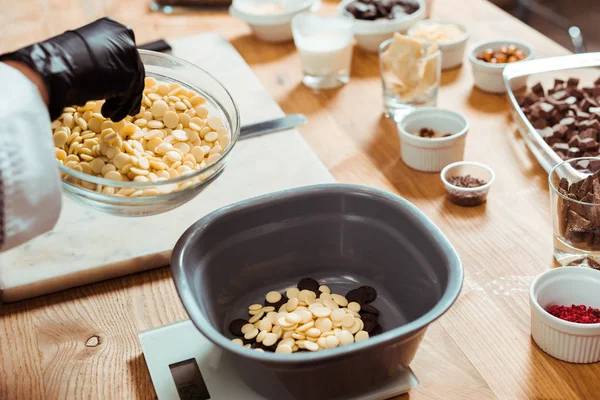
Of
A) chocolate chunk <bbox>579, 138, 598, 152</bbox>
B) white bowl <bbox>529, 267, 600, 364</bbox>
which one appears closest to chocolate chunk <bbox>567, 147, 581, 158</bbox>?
chocolate chunk <bbox>579, 138, 598, 152</bbox>

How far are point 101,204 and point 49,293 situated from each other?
0.27m

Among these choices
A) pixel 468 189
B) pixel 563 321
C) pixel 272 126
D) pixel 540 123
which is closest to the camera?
pixel 563 321

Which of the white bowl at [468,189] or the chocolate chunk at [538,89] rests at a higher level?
the chocolate chunk at [538,89]

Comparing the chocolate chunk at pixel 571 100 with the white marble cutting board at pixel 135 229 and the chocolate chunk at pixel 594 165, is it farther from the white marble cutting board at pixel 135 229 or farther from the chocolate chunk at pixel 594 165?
the white marble cutting board at pixel 135 229

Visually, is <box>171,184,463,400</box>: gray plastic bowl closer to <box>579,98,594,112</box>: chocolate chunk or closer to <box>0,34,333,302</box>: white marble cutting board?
<box>0,34,333,302</box>: white marble cutting board

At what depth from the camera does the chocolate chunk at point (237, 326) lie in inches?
38.3

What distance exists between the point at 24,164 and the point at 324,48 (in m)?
0.95

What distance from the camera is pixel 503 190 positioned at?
1.27 m

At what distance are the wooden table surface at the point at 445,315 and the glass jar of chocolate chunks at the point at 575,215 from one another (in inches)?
2.6

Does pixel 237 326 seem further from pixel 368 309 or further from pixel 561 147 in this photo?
pixel 561 147

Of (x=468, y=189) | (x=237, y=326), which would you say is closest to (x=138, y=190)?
(x=237, y=326)

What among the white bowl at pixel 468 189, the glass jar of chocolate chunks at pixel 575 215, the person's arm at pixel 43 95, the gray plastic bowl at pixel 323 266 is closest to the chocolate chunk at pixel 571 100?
the white bowl at pixel 468 189

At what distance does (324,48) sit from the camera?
1612 millimetres

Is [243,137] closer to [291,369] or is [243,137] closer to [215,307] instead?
[215,307]
